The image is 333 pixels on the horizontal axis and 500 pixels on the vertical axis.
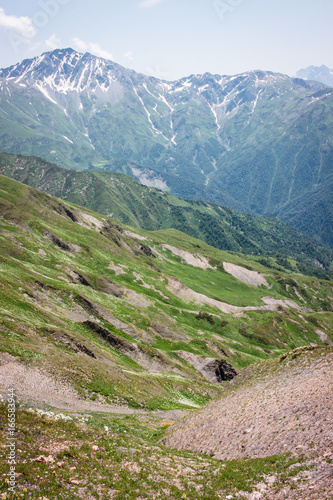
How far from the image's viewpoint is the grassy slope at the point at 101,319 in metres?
45.1

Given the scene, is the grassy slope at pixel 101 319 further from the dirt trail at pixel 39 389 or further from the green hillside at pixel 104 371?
the dirt trail at pixel 39 389

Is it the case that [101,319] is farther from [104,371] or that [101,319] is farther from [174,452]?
[174,452]

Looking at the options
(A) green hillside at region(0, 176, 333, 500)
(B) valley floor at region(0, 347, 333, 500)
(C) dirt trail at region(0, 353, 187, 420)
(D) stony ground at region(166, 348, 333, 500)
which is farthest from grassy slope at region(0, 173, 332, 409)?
(D) stony ground at region(166, 348, 333, 500)

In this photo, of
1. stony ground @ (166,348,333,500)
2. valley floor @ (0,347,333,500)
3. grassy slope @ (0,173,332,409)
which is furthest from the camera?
grassy slope @ (0,173,332,409)

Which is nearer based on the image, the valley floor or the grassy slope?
the valley floor

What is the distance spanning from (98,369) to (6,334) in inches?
510

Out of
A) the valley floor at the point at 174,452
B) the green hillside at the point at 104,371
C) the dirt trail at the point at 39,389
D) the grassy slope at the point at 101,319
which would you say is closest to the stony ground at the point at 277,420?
the valley floor at the point at 174,452

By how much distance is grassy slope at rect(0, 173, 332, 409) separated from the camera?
4506 centimetres

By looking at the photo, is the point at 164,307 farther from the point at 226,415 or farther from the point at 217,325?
the point at 226,415

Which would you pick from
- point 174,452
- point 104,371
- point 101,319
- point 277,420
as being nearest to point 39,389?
point 104,371

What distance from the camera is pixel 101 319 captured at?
2960 inches

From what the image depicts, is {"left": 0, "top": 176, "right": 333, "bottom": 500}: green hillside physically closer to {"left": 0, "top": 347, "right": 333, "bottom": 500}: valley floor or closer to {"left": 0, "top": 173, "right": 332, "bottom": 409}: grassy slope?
{"left": 0, "top": 347, "right": 333, "bottom": 500}: valley floor

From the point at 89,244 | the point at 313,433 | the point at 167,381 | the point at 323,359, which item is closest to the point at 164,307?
the point at 89,244

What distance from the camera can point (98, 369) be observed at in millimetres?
44719
